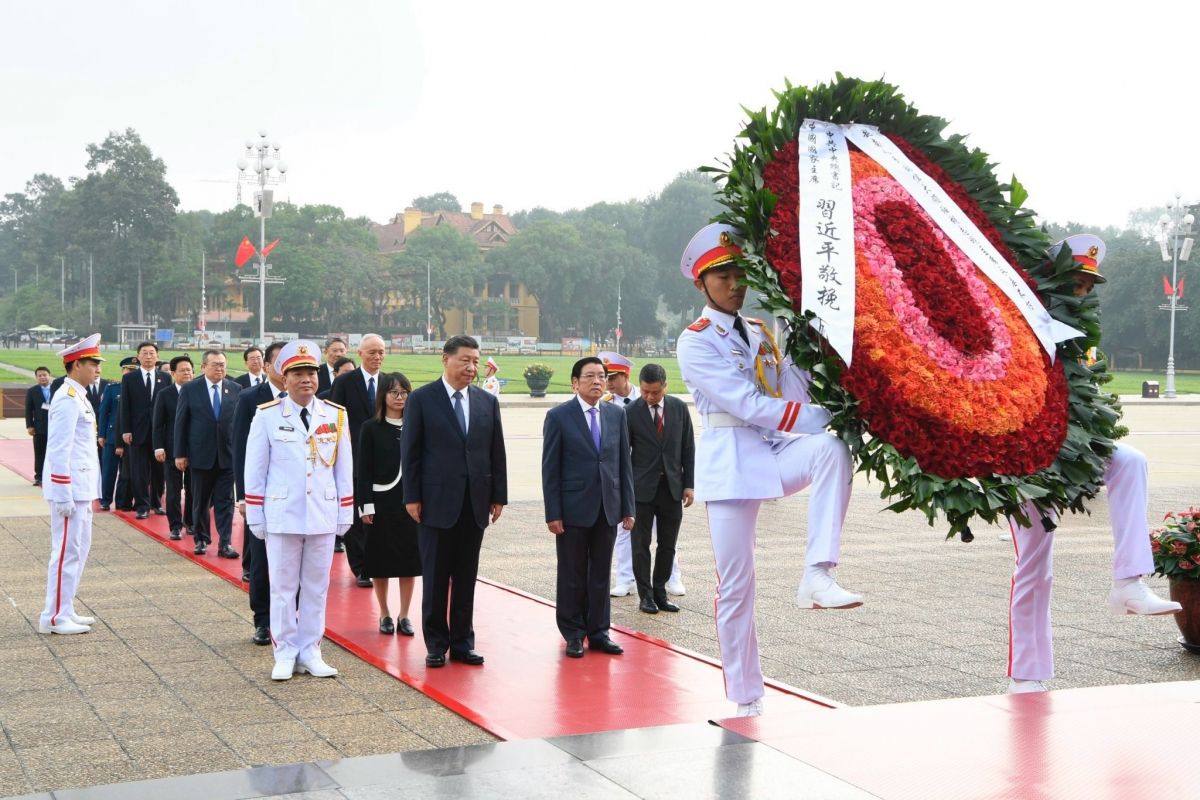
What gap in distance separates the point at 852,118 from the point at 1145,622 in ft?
17.2

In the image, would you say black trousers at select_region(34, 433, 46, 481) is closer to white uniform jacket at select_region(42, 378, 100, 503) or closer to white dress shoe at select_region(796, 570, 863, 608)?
white uniform jacket at select_region(42, 378, 100, 503)

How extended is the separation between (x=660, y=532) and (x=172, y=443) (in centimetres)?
602

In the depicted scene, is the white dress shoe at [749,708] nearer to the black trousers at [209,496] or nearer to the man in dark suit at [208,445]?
the man in dark suit at [208,445]

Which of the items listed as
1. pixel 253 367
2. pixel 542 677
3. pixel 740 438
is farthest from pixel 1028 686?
pixel 253 367

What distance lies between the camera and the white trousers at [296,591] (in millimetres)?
6535

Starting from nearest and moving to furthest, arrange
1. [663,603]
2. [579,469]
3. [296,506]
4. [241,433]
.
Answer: [296,506]
[579,469]
[241,433]
[663,603]

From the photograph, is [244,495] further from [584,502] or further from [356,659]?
A: [584,502]

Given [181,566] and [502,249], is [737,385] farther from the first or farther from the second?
[502,249]

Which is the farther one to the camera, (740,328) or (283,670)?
(283,670)

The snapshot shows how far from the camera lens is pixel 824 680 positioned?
6469mm

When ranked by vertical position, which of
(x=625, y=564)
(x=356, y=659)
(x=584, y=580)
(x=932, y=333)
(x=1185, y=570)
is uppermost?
(x=932, y=333)

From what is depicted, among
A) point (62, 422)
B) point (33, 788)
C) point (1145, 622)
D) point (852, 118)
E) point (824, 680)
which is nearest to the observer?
point (33, 788)

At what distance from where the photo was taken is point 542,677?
655 centimetres

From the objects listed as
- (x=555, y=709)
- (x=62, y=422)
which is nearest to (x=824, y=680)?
(x=555, y=709)
